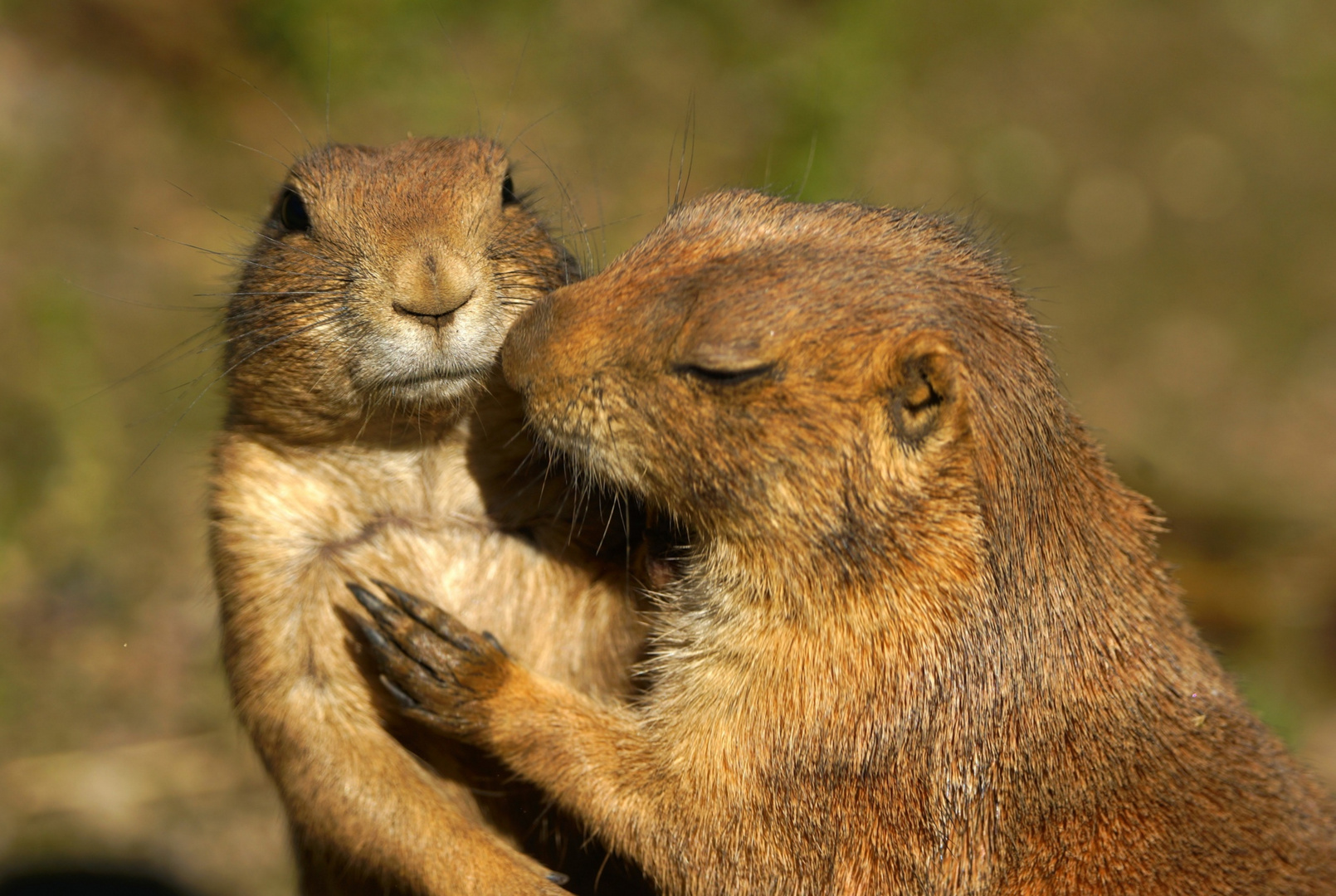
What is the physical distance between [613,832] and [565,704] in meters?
0.39

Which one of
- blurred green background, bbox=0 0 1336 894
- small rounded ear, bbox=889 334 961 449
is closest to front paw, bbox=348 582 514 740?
small rounded ear, bbox=889 334 961 449

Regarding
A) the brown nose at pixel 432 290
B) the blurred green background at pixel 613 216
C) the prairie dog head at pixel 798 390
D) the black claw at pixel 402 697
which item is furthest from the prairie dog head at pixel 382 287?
the blurred green background at pixel 613 216

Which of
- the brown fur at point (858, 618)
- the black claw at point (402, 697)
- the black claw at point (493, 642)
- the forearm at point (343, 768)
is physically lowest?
the forearm at point (343, 768)

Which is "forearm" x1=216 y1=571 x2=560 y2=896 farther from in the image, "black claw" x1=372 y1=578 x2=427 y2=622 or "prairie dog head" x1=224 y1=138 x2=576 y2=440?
"prairie dog head" x1=224 y1=138 x2=576 y2=440

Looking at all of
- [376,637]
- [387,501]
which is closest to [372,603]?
[376,637]

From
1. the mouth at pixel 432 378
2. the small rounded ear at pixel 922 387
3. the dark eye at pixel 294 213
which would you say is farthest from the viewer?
the dark eye at pixel 294 213

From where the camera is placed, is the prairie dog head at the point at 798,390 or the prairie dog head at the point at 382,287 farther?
the prairie dog head at the point at 382,287

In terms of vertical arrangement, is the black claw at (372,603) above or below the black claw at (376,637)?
above

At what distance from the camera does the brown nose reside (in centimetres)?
325

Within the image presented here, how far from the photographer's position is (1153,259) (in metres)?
11.3

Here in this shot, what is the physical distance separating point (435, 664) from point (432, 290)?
1078 millimetres

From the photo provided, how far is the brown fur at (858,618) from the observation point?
10.0 ft

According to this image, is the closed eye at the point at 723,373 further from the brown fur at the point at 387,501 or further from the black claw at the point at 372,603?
the black claw at the point at 372,603

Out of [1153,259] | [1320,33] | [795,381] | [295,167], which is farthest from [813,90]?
[795,381]
